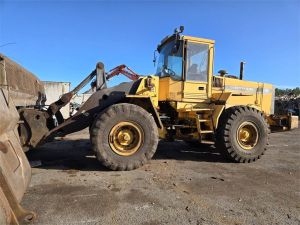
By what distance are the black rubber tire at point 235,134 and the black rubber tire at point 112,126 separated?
5.78 ft

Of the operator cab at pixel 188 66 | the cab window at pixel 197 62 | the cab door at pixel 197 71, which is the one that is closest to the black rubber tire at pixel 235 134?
the cab door at pixel 197 71

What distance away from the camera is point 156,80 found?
7770 millimetres

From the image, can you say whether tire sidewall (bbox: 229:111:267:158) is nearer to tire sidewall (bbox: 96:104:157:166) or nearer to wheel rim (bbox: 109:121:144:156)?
tire sidewall (bbox: 96:104:157:166)

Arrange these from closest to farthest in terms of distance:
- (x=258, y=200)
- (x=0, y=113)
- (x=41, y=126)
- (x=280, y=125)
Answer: (x=0, y=113) → (x=258, y=200) → (x=41, y=126) → (x=280, y=125)

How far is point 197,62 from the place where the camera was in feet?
26.5

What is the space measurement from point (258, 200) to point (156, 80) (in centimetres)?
383

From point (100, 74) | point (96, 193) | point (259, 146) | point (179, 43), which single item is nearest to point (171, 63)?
point (179, 43)

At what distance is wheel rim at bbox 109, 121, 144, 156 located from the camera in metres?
6.69

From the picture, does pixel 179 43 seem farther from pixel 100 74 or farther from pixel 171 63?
pixel 100 74

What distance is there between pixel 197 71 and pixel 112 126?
109 inches

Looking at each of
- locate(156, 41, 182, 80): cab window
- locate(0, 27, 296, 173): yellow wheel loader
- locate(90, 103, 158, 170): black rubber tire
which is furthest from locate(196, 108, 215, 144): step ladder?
locate(90, 103, 158, 170): black rubber tire

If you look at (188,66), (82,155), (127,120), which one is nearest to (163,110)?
(188,66)

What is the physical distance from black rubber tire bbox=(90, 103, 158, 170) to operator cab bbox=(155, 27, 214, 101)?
137 cm

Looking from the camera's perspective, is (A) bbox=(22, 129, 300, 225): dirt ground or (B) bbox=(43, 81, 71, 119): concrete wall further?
(B) bbox=(43, 81, 71, 119): concrete wall
